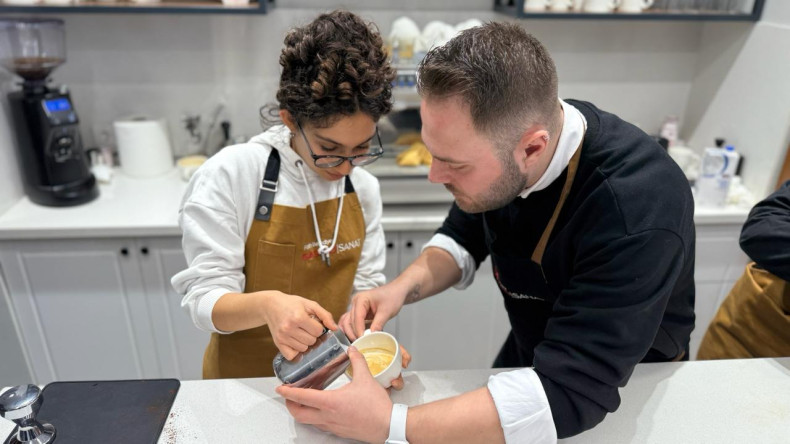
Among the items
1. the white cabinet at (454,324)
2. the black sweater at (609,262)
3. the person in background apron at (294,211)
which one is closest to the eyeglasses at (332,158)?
the person in background apron at (294,211)

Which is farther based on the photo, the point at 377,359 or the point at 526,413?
the point at 377,359

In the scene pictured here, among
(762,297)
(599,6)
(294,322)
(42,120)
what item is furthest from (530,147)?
(42,120)

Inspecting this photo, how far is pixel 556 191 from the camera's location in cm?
105

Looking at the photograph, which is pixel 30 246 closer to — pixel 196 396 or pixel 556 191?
pixel 196 396

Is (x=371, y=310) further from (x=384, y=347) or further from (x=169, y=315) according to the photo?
(x=169, y=315)

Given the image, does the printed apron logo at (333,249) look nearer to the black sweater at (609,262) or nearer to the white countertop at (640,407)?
the white countertop at (640,407)

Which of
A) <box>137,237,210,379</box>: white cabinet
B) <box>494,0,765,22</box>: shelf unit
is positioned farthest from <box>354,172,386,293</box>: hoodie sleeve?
<box>494,0,765,22</box>: shelf unit

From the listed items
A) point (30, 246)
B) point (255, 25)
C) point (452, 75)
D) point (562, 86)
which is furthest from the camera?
point (562, 86)

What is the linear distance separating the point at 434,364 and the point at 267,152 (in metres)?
1.54

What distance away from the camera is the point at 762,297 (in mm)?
1398

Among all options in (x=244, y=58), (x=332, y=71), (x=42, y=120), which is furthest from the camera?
(x=244, y=58)

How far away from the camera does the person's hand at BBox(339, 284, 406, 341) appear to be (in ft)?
3.79

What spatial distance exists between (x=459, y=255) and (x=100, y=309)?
5.08 feet

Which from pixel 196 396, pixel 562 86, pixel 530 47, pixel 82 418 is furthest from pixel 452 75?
pixel 562 86
